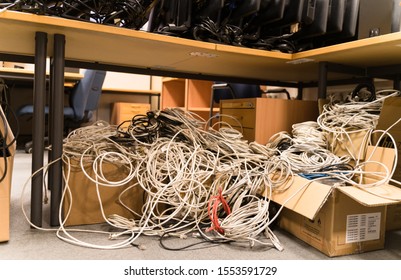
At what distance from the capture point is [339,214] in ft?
3.62

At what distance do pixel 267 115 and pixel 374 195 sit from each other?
796mm

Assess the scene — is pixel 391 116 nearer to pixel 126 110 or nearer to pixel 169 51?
pixel 169 51

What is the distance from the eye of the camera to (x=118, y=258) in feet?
3.35

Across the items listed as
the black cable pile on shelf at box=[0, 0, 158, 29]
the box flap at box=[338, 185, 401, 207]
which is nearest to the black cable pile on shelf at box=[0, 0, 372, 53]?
the black cable pile on shelf at box=[0, 0, 158, 29]

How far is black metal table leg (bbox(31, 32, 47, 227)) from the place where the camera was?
119 centimetres

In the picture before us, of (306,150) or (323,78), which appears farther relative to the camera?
(323,78)

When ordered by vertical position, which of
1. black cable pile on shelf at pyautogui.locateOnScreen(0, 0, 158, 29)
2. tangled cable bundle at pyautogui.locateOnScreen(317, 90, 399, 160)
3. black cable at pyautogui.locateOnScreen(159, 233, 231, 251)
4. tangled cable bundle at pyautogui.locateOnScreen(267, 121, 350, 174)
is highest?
black cable pile on shelf at pyautogui.locateOnScreen(0, 0, 158, 29)

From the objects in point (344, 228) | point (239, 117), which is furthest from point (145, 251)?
point (239, 117)

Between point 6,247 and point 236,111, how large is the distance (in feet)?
4.36

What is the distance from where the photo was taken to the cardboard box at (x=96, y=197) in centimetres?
127

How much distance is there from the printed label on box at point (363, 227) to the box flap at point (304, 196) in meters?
0.16

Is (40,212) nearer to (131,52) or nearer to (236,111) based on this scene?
(131,52)

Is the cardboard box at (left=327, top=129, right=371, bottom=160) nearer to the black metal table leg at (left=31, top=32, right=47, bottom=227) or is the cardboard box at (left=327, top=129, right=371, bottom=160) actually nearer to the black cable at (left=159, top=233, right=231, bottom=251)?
the black cable at (left=159, top=233, right=231, bottom=251)

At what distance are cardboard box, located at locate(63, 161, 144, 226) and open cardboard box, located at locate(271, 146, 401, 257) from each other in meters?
0.64
